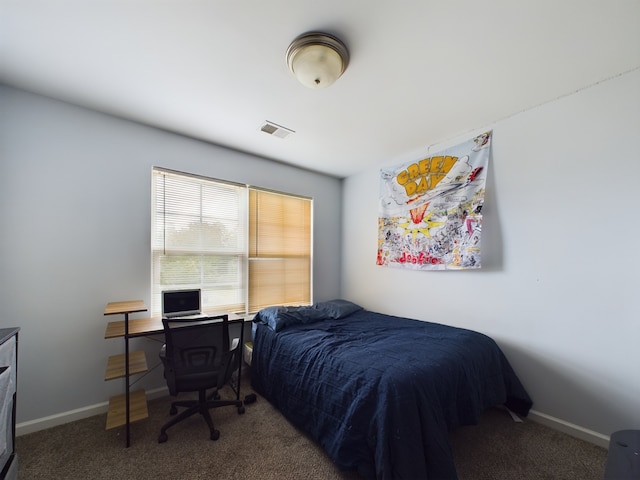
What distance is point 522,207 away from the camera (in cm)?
221

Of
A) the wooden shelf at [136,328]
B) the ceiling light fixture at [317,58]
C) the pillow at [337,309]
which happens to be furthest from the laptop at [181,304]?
the ceiling light fixture at [317,58]

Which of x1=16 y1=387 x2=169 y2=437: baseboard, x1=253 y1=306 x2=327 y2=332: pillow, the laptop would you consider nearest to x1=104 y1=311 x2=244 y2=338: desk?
the laptop

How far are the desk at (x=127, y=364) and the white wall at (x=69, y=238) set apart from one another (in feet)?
0.67

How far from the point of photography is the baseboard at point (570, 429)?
1807 mm

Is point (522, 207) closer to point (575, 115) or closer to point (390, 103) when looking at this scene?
point (575, 115)

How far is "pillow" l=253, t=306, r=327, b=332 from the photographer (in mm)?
2500

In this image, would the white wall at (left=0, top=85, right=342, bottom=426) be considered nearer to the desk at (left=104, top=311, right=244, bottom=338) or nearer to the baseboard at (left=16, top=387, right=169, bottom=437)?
the baseboard at (left=16, top=387, right=169, bottom=437)

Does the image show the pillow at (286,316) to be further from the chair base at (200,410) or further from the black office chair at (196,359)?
the chair base at (200,410)

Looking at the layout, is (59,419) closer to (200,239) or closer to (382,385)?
(200,239)

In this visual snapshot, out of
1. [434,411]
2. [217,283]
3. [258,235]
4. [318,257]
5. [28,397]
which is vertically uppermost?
[258,235]

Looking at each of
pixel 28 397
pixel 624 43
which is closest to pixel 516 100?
pixel 624 43

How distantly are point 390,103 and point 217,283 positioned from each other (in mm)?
2468

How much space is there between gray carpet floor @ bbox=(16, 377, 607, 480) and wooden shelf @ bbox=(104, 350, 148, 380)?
17.8 inches

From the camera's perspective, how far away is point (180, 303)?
2375 millimetres
